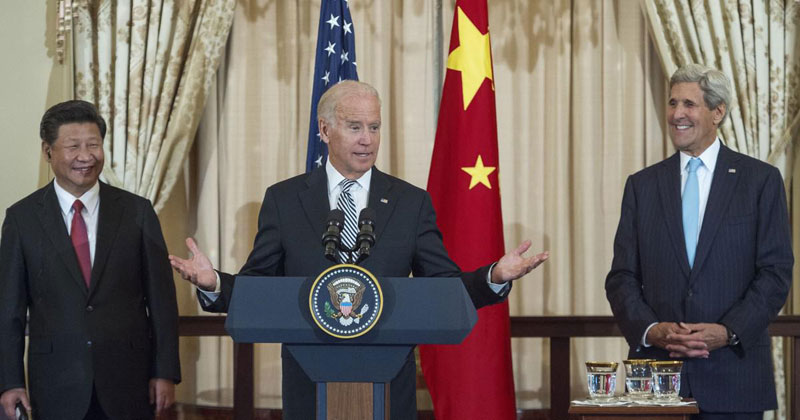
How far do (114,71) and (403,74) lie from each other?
4.75 ft

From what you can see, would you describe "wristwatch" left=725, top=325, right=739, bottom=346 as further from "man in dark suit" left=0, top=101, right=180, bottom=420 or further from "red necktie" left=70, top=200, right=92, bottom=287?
"red necktie" left=70, top=200, right=92, bottom=287

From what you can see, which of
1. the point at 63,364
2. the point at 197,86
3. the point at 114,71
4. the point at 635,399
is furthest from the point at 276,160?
the point at 635,399

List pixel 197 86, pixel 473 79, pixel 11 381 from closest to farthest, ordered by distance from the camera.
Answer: pixel 11 381 → pixel 473 79 → pixel 197 86

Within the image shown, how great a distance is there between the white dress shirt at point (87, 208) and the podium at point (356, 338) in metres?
1.50

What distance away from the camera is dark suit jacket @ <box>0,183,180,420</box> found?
3.39 m

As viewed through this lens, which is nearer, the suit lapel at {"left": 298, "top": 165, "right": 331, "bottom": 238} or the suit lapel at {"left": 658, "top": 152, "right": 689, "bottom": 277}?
the suit lapel at {"left": 298, "top": 165, "right": 331, "bottom": 238}

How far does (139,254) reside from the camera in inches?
141

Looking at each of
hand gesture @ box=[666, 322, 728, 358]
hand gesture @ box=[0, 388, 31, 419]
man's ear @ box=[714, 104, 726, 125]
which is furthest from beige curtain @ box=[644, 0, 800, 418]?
hand gesture @ box=[0, 388, 31, 419]

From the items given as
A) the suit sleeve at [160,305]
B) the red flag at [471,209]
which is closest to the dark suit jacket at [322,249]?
the suit sleeve at [160,305]

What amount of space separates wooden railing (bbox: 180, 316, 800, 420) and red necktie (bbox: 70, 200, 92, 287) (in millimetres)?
1237

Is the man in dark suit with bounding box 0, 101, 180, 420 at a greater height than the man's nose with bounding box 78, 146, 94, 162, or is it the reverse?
the man's nose with bounding box 78, 146, 94, 162

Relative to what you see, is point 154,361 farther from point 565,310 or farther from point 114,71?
point 565,310

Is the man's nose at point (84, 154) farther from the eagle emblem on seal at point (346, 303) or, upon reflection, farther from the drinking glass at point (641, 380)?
the drinking glass at point (641, 380)

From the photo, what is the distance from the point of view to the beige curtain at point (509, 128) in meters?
A: 5.02
